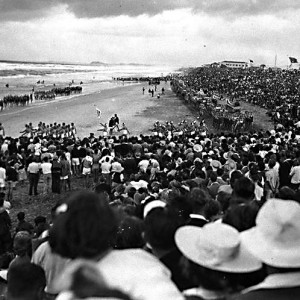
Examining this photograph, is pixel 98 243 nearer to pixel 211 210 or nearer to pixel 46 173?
pixel 211 210

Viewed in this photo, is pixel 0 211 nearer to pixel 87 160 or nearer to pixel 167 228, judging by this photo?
pixel 167 228

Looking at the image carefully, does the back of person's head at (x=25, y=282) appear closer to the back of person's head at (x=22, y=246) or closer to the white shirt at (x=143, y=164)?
the back of person's head at (x=22, y=246)

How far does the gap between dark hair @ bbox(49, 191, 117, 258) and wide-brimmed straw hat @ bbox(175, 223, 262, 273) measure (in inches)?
27.7

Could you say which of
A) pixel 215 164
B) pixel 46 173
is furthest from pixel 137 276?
pixel 46 173

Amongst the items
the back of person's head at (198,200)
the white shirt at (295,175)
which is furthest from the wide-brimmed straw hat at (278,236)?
the white shirt at (295,175)

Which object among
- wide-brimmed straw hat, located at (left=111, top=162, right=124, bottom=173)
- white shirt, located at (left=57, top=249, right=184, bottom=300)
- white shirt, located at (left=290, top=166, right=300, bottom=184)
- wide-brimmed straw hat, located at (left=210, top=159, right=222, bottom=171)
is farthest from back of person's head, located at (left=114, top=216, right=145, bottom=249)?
wide-brimmed straw hat, located at (left=111, top=162, right=124, bottom=173)

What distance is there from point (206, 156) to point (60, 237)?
366 inches

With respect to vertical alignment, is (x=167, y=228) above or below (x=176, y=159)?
above

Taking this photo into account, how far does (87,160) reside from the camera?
13.5m

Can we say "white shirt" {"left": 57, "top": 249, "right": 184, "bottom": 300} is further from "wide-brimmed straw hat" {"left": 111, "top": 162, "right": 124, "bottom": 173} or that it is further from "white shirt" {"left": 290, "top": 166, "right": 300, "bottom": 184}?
"wide-brimmed straw hat" {"left": 111, "top": 162, "right": 124, "bottom": 173}

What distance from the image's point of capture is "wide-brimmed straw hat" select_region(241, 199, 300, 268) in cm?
277

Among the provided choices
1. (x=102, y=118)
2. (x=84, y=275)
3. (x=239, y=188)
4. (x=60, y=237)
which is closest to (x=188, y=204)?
(x=239, y=188)

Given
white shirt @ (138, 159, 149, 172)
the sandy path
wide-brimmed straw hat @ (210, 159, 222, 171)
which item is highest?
wide-brimmed straw hat @ (210, 159, 222, 171)

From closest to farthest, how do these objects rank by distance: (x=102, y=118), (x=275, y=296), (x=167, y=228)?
1. (x=275, y=296)
2. (x=167, y=228)
3. (x=102, y=118)
